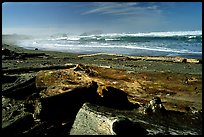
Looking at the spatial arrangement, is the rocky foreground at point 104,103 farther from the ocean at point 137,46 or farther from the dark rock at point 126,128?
the ocean at point 137,46

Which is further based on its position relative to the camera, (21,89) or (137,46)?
(137,46)

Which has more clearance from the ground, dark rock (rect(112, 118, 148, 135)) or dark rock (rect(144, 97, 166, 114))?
dark rock (rect(144, 97, 166, 114))

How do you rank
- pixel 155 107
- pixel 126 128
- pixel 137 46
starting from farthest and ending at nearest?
1. pixel 137 46
2. pixel 155 107
3. pixel 126 128

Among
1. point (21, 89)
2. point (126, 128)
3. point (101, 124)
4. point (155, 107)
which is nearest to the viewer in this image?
point (126, 128)

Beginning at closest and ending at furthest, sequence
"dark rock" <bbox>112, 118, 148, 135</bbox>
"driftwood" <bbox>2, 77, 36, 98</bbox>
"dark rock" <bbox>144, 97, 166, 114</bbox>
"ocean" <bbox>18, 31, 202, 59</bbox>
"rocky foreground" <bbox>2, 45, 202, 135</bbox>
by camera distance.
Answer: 1. "dark rock" <bbox>112, 118, 148, 135</bbox>
2. "rocky foreground" <bbox>2, 45, 202, 135</bbox>
3. "dark rock" <bbox>144, 97, 166, 114</bbox>
4. "driftwood" <bbox>2, 77, 36, 98</bbox>
5. "ocean" <bbox>18, 31, 202, 59</bbox>

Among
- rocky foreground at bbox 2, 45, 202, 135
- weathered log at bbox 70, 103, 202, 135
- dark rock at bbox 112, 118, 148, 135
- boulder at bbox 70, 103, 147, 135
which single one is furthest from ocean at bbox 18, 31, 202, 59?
dark rock at bbox 112, 118, 148, 135

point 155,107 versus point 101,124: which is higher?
point 155,107

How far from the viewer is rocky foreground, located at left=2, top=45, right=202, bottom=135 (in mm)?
4254

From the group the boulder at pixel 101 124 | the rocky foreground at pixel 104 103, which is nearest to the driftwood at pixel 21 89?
the rocky foreground at pixel 104 103

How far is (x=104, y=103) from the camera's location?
5418mm

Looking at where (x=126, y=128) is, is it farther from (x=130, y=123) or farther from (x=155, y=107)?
(x=155, y=107)

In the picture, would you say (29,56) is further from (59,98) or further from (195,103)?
(195,103)

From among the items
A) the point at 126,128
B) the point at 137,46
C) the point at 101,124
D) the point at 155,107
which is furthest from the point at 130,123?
the point at 137,46

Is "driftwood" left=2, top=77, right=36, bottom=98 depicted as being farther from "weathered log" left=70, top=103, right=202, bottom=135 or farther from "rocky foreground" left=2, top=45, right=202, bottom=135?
"weathered log" left=70, top=103, right=202, bottom=135
